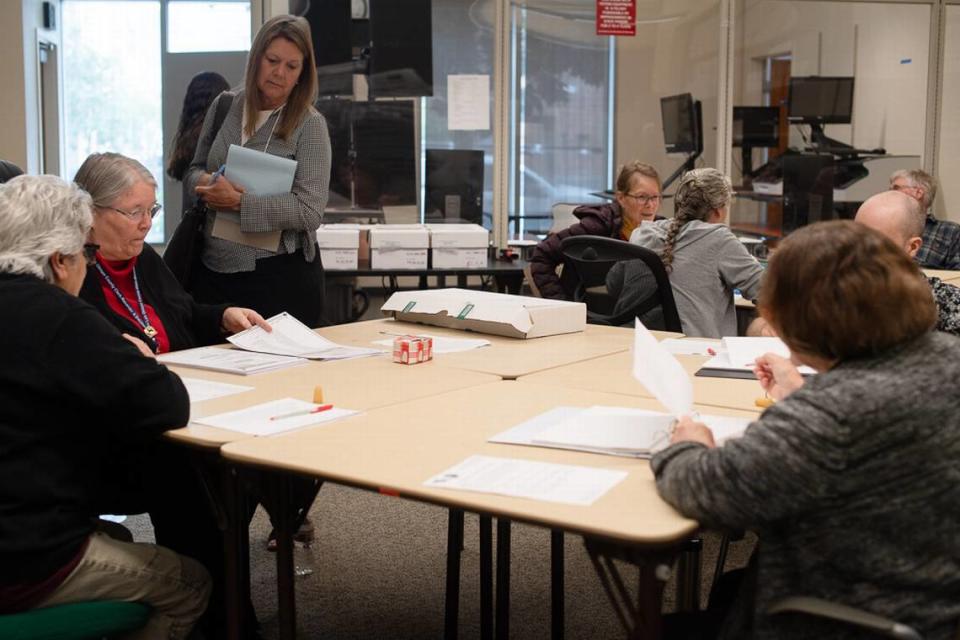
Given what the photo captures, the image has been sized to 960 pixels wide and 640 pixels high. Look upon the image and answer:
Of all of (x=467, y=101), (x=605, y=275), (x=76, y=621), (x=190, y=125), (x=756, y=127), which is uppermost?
(x=467, y=101)

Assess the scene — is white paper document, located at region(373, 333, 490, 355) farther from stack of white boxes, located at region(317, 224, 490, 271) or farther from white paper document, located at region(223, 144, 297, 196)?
stack of white boxes, located at region(317, 224, 490, 271)

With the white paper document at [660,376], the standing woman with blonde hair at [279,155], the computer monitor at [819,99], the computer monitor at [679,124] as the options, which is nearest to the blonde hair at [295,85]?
the standing woman with blonde hair at [279,155]

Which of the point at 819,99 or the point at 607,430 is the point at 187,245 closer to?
the point at 607,430

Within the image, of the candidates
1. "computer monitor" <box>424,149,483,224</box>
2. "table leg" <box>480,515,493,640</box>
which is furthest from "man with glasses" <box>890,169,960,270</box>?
"table leg" <box>480,515,493,640</box>

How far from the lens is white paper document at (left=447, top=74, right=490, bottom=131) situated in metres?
6.16

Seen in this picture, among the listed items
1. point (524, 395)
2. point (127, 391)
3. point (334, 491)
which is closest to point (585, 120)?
point (334, 491)

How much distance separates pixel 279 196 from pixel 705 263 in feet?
4.71

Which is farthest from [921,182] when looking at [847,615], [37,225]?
[37,225]

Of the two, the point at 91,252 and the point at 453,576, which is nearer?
the point at 91,252

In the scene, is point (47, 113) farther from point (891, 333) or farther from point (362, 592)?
point (891, 333)

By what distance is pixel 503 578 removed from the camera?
249cm

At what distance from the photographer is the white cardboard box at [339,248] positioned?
5.07 meters

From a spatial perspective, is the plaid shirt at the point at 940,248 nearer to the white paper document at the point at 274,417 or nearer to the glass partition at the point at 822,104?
the glass partition at the point at 822,104

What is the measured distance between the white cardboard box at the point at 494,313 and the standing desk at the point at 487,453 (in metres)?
0.69
